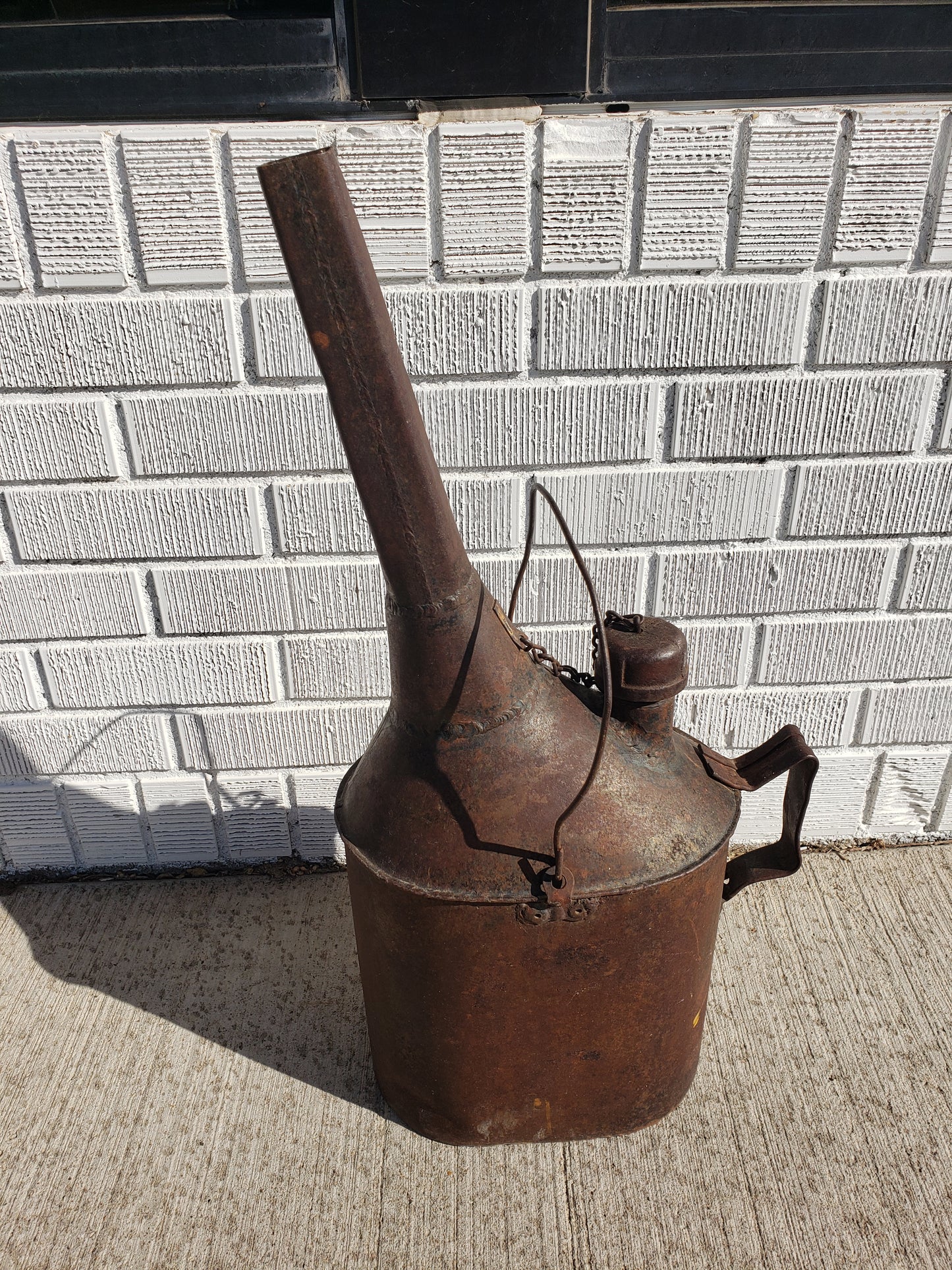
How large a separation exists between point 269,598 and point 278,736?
0.42 metres

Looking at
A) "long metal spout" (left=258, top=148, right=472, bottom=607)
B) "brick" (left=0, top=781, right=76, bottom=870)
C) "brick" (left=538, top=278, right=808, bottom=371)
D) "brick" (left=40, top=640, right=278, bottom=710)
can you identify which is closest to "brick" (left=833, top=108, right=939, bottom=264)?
"brick" (left=538, top=278, right=808, bottom=371)

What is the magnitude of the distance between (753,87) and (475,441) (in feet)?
3.17

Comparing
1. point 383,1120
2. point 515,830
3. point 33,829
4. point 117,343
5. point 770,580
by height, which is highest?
point 117,343

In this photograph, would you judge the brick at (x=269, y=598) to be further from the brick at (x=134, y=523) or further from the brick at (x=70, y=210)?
the brick at (x=70, y=210)

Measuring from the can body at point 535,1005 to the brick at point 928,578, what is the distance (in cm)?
113

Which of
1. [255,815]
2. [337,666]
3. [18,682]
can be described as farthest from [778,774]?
[18,682]

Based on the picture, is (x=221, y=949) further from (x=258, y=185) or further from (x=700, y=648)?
(x=258, y=185)

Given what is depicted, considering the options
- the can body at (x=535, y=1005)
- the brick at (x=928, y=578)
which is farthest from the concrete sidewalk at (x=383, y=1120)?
the brick at (x=928, y=578)

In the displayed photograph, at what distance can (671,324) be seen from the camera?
2.08 metres

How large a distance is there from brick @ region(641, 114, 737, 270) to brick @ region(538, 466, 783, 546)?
1.61 ft

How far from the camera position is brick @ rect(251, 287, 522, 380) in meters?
2.04

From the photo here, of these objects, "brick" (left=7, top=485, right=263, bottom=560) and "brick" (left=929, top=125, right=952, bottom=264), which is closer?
"brick" (left=929, top=125, right=952, bottom=264)

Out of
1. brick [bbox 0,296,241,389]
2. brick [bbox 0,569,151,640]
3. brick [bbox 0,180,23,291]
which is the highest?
brick [bbox 0,180,23,291]

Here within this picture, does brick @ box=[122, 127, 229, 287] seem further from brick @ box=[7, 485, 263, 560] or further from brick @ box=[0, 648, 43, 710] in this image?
brick @ box=[0, 648, 43, 710]
